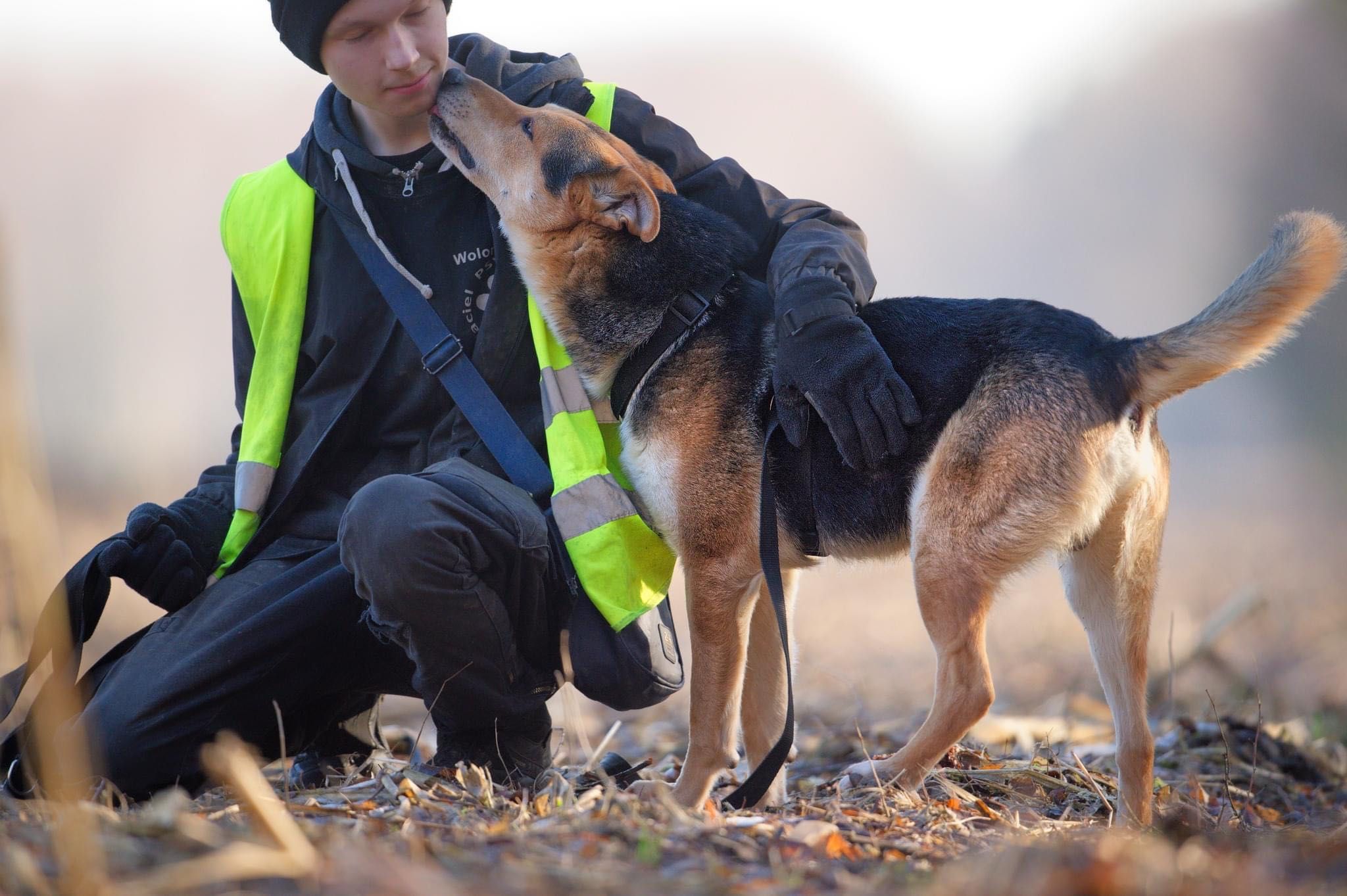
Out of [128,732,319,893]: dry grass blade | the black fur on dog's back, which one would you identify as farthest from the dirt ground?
the black fur on dog's back

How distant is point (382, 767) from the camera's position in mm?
3371

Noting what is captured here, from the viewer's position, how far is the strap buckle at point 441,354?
3.52 meters

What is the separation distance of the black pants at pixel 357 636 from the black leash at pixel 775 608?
693 mm

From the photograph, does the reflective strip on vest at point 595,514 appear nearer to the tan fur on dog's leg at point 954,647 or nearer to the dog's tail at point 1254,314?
the tan fur on dog's leg at point 954,647

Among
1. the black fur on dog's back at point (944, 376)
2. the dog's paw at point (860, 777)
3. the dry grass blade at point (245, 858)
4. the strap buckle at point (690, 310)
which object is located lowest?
the dog's paw at point (860, 777)

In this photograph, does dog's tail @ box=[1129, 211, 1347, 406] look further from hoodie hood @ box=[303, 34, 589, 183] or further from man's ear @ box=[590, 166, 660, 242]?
hoodie hood @ box=[303, 34, 589, 183]

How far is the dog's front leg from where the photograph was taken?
3318mm

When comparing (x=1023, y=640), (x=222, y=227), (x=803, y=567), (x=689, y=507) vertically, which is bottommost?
(x=1023, y=640)

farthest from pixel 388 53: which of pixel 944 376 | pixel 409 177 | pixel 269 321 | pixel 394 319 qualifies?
pixel 944 376

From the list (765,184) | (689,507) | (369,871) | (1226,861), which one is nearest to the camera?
(369,871)

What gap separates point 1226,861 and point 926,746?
132cm

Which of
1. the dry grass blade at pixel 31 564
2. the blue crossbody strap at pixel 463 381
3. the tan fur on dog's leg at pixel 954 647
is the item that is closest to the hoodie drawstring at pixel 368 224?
the blue crossbody strap at pixel 463 381

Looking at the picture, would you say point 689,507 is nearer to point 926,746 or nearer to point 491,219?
point 926,746

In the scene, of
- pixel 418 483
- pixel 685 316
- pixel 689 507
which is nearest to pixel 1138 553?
pixel 689 507
